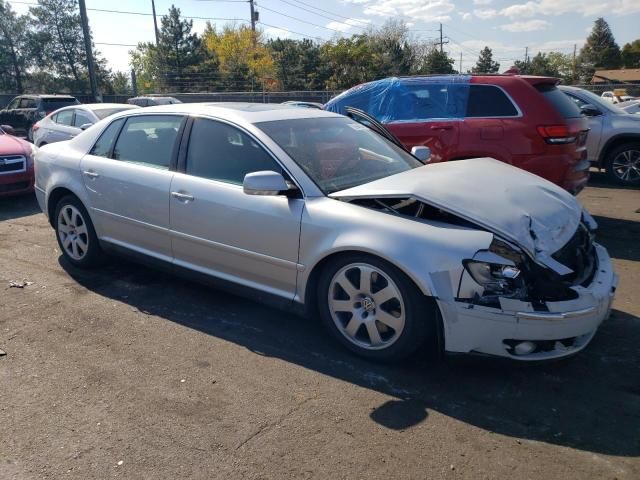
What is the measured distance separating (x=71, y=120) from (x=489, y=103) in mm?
8234

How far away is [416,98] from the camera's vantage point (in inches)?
290

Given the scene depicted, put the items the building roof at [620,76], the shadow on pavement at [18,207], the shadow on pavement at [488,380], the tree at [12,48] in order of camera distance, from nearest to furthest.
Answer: the shadow on pavement at [488,380] → the shadow on pavement at [18,207] → the tree at [12,48] → the building roof at [620,76]

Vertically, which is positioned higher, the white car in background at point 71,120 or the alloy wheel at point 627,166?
the white car in background at point 71,120

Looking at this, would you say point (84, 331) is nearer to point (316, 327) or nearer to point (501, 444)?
point (316, 327)

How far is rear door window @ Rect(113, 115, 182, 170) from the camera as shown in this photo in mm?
4430

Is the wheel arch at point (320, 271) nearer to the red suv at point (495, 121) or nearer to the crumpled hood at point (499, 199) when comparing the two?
the crumpled hood at point (499, 199)

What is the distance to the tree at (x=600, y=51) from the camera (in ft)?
259

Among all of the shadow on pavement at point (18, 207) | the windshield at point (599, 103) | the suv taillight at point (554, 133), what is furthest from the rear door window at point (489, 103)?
the shadow on pavement at point (18, 207)

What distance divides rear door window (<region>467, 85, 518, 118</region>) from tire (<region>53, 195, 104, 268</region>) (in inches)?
183

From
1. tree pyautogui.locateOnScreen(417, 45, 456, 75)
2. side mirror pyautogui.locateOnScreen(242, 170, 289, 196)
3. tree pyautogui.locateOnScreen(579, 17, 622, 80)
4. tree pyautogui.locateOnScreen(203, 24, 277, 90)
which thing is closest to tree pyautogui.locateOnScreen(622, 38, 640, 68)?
tree pyautogui.locateOnScreen(579, 17, 622, 80)

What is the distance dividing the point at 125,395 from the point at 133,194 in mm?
1920

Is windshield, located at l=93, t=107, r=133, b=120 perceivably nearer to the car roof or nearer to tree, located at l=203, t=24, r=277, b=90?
the car roof

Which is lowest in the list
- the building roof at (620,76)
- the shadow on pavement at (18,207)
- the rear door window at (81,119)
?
the shadow on pavement at (18,207)

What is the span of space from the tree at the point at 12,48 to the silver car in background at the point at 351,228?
50.7m
